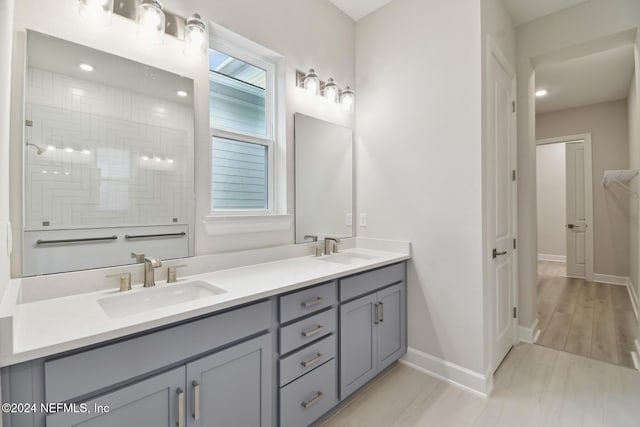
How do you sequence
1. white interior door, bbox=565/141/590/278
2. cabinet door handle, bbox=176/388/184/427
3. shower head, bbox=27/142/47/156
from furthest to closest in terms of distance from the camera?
white interior door, bbox=565/141/590/278 → shower head, bbox=27/142/47/156 → cabinet door handle, bbox=176/388/184/427

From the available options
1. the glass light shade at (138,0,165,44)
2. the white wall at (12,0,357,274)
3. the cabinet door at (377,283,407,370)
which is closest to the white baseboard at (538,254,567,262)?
the cabinet door at (377,283,407,370)

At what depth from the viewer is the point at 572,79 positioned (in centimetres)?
371

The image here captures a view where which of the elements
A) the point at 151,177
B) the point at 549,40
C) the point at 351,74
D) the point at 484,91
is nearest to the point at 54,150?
the point at 151,177

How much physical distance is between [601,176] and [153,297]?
5.98 metres

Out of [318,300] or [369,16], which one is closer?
[318,300]

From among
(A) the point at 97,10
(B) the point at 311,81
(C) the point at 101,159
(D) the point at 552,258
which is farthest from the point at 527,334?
(D) the point at 552,258

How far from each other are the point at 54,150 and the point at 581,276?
652cm

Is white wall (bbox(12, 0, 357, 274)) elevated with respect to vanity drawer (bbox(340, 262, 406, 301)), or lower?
elevated

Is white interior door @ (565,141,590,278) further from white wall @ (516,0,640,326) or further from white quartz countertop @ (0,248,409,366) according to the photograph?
white quartz countertop @ (0,248,409,366)

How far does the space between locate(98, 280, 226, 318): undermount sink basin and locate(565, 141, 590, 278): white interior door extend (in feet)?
18.9

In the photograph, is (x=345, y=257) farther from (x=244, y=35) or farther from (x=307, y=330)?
(x=244, y=35)

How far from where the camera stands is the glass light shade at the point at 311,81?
2.17m

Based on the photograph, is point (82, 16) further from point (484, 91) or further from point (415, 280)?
point (415, 280)

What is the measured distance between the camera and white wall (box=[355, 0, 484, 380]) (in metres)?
1.95
